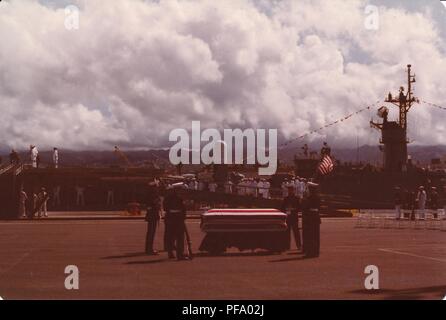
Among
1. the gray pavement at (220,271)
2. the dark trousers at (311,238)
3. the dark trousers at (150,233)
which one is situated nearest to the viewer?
the gray pavement at (220,271)

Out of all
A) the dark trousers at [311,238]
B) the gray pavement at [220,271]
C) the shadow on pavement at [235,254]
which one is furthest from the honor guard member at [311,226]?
the shadow on pavement at [235,254]

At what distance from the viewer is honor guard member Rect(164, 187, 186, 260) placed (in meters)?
16.8

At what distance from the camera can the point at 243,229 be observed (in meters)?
18.0

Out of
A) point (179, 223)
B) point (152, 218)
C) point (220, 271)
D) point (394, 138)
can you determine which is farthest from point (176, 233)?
point (394, 138)

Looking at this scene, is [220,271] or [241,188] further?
[241,188]

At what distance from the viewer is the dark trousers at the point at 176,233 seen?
55.2ft

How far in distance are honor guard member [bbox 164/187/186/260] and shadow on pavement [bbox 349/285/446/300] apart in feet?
18.9

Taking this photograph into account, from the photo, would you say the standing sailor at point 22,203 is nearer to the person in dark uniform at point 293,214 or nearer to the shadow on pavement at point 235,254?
the person in dark uniform at point 293,214

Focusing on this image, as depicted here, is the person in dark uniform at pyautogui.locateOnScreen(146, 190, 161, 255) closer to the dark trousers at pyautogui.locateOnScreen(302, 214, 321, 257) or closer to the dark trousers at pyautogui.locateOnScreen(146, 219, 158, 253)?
the dark trousers at pyautogui.locateOnScreen(146, 219, 158, 253)

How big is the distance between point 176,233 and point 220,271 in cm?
248

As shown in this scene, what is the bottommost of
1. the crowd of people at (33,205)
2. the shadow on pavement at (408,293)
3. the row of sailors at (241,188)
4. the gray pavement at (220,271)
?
the shadow on pavement at (408,293)

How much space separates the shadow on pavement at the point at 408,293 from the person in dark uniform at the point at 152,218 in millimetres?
7320

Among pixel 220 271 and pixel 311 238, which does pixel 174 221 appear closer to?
pixel 220 271
